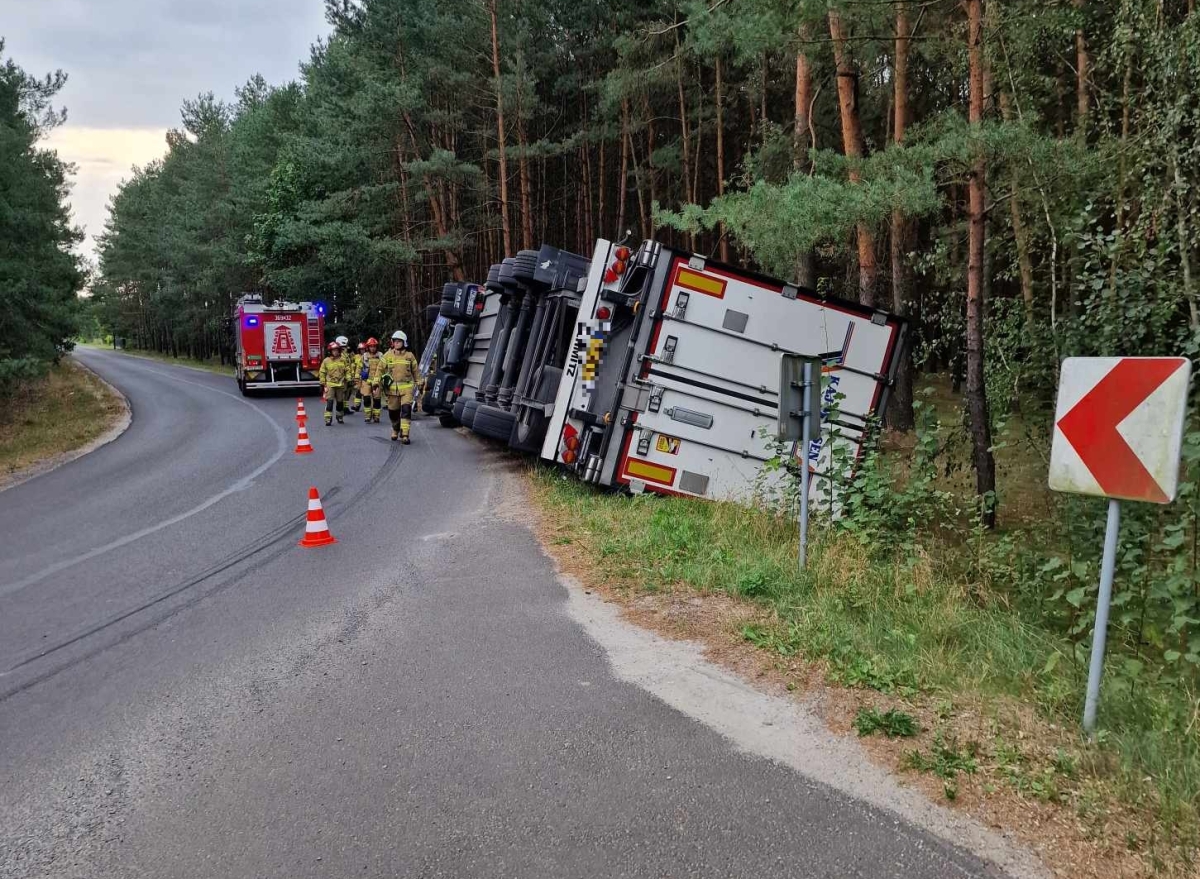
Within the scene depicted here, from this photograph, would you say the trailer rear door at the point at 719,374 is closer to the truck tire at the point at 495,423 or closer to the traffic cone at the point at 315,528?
the truck tire at the point at 495,423

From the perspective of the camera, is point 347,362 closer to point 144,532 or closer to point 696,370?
point 144,532

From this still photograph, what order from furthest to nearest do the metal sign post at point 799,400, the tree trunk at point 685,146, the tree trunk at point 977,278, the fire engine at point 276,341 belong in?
the fire engine at point 276,341, the tree trunk at point 685,146, the tree trunk at point 977,278, the metal sign post at point 799,400

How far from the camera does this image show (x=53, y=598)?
19.9ft

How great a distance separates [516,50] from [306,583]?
21.2m

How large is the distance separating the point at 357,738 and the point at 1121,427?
3678 mm

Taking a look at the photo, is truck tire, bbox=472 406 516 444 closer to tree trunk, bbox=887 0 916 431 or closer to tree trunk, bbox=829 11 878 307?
tree trunk, bbox=887 0 916 431

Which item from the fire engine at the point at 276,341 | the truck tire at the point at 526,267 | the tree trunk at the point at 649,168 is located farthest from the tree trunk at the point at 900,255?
the fire engine at the point at 276,341

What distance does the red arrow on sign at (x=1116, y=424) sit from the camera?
316 centimetres

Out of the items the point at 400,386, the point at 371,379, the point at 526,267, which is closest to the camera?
the point at 526,267

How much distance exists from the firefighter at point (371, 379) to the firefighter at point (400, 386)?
7.83ft

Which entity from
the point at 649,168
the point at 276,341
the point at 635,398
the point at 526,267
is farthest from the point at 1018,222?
the point at 276,341

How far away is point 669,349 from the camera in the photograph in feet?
27.7

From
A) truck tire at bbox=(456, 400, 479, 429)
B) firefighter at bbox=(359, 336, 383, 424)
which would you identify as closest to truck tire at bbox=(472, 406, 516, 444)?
truck tire at bbox=(456, 400, 479, 429)

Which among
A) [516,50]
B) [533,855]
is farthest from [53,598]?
[516,50]
